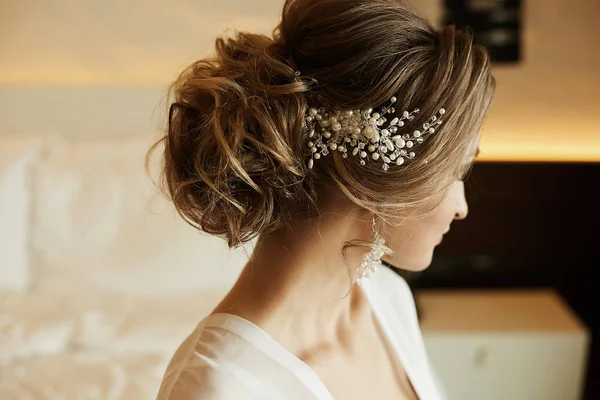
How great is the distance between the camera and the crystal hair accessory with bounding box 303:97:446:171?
33.1 inches

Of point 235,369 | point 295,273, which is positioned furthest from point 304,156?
point 235,369

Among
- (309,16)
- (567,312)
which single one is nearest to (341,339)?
(309,16)

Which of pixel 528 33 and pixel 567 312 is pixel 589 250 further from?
pixel 528 33

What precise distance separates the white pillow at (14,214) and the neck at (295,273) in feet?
4.40

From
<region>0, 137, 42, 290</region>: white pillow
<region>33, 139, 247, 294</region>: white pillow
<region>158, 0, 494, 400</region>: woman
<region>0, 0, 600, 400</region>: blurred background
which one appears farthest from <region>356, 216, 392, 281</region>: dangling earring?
<region>0, 137, 42, 290</region>: white pillow

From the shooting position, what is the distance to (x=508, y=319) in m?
2.17

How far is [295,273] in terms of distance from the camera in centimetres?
94

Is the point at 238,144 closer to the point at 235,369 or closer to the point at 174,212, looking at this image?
the point at 235,369

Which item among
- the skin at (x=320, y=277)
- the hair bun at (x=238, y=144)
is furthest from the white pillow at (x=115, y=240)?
the hair bun at (x=238, y=144)

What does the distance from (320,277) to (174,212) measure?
119cm

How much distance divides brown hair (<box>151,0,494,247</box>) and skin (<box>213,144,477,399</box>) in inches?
2.3

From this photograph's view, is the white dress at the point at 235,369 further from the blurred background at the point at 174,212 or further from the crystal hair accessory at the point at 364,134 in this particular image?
the blurred background at the point at 174,212

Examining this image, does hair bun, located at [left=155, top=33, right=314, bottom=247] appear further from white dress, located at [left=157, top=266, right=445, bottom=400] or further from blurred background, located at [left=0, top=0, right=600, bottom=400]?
blurred background, located at [left=0, top=0, right=600, bottom=400]

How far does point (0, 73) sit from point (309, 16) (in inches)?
73.0
